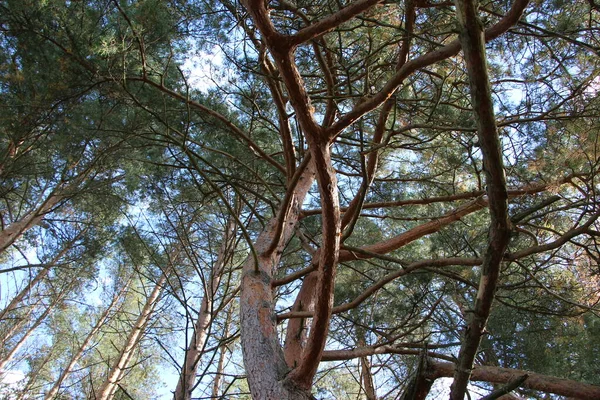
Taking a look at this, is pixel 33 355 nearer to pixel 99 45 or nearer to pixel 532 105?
pixel 99 45

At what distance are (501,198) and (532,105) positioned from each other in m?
3.08

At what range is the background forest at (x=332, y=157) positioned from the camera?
1833 millimetres

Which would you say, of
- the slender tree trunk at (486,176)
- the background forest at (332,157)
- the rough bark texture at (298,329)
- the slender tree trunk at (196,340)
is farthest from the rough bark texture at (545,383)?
the rough bark texture at (298,329)

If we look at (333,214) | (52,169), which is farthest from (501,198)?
(52,169)

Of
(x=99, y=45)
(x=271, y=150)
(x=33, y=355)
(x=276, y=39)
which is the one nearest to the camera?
(x=276, y=39)

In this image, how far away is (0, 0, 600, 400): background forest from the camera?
72.2 inches

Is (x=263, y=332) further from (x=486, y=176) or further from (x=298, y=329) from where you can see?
(x=486, y=176)

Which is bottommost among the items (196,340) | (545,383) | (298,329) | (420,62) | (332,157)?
(545,383)

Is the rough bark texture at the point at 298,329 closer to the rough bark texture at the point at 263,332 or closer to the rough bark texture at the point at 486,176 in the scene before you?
the rough bark texture at the point at 263,332

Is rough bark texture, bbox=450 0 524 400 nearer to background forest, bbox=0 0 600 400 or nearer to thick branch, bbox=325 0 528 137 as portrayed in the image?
background forest, bbox=0 0 600 400

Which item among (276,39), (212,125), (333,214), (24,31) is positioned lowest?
(333,214)

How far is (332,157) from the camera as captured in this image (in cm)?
445

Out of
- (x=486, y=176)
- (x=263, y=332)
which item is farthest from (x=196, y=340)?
(x=486, y=176)

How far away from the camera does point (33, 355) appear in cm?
1151
